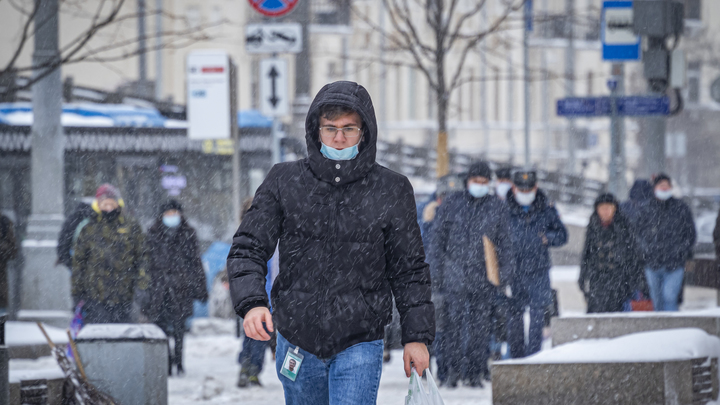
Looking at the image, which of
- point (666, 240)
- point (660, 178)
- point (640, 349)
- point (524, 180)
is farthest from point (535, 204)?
Result: point (640, 349)

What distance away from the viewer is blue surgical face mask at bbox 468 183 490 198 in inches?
336

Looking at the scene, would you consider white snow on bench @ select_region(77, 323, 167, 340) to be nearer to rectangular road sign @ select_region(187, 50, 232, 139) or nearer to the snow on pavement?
the snow on pavement

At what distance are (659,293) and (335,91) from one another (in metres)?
8.00

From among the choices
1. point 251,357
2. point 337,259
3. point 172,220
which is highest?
point 337,259

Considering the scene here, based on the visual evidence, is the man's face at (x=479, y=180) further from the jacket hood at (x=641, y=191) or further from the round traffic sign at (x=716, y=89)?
the round traffic sign at (x=716, y=89)

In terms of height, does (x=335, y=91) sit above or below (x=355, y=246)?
above

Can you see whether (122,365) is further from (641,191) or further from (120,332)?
(641,191)

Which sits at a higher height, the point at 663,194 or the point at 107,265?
the point at 663,194

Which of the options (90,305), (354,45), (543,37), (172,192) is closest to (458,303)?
(90,305)

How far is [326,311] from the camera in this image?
342 cm

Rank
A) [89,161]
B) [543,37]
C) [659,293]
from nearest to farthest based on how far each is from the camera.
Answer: [659,293] < [89,161] < [543,37]

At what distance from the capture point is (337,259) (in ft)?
11.3

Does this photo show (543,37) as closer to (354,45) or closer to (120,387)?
(354,45)

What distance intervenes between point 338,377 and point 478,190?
5.25 m
